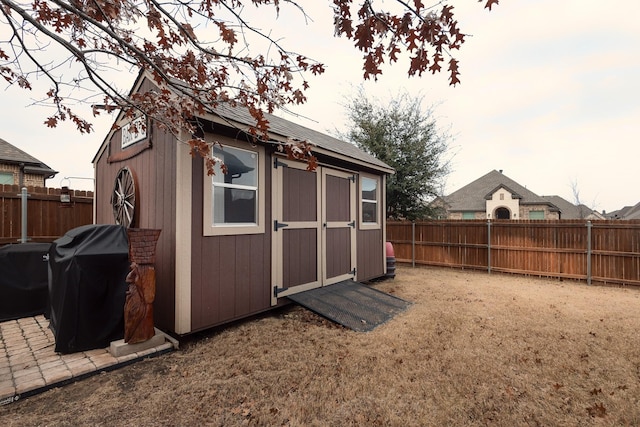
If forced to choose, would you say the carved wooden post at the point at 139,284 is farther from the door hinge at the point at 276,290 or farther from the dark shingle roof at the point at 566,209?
the dark shingle roof at the point at 566,209

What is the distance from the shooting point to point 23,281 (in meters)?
4.19

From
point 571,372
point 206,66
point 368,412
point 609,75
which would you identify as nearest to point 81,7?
point 206,66

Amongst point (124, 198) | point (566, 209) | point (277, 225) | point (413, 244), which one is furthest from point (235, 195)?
point (566, 209)

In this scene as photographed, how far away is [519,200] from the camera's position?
2330 centimetres

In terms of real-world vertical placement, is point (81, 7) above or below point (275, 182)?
above

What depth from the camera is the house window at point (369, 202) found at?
6.51 m

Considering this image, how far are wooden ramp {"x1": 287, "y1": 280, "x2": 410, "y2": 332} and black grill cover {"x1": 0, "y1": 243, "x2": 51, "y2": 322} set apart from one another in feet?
12.3

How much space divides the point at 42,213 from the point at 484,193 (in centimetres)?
2842

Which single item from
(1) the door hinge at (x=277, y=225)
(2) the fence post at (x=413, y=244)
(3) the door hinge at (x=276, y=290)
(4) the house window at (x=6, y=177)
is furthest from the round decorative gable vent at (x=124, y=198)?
(4) the house window at (x=6, y=177)

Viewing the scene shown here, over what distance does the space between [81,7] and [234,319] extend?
140 inches

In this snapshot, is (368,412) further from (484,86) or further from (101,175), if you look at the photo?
(484,86)

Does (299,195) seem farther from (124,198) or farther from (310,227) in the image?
(124,198)

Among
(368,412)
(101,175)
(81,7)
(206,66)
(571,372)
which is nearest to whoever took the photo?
(368,412)

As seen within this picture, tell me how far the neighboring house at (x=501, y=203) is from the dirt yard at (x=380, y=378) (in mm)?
19857
